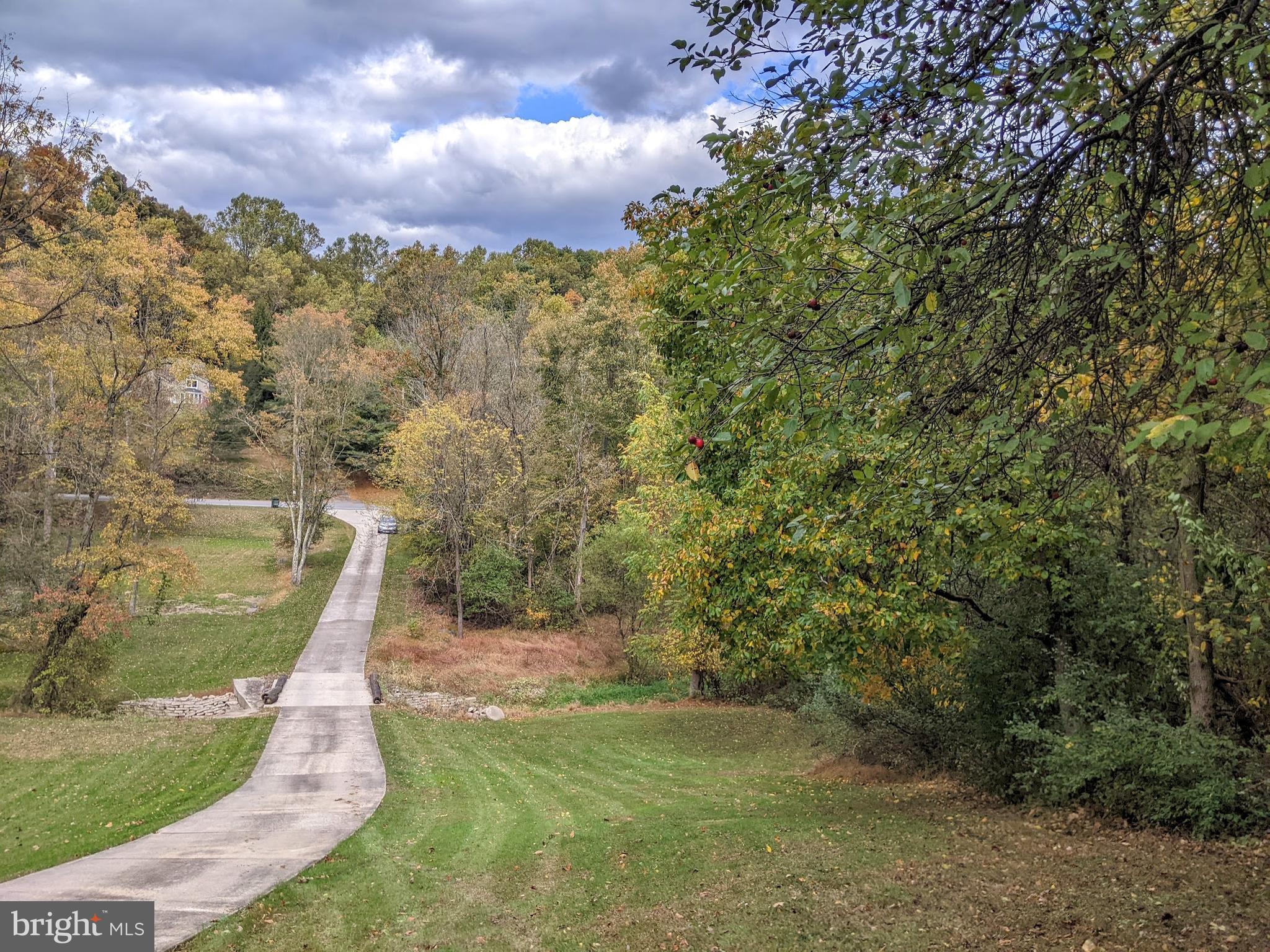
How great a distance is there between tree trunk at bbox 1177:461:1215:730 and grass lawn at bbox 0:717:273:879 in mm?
12477

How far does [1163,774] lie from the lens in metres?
7.58

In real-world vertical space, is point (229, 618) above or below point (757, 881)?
below

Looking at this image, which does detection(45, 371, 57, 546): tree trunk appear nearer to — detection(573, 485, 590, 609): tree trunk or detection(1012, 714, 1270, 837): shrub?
detection(573, 485, 590, 609): tree trunk

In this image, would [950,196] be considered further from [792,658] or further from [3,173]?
[3,173]

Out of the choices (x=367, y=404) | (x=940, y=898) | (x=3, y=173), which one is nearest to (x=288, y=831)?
(x=940, y=898)

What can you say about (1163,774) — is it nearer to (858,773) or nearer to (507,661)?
(858,773)

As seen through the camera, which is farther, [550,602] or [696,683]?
[550,602]

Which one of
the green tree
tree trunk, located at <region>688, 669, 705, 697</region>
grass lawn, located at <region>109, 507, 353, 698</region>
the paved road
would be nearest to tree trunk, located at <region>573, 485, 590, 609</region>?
tree trunk, located at <region>688, 669, 705, 697</region>

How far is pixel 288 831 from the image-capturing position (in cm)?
1087

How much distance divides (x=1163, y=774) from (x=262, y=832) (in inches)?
416

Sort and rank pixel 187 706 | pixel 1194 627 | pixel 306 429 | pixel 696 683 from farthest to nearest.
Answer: pixel 306 429 < pixel 696 683 < pixel 187 706 < pixel 1194 627

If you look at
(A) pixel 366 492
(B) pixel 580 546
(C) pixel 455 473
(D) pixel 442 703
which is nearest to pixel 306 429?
(C) pixel 455 473

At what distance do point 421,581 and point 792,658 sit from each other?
29.2 meters

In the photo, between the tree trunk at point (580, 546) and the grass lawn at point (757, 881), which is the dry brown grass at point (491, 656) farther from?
the grass lawn at point (757, 881)
